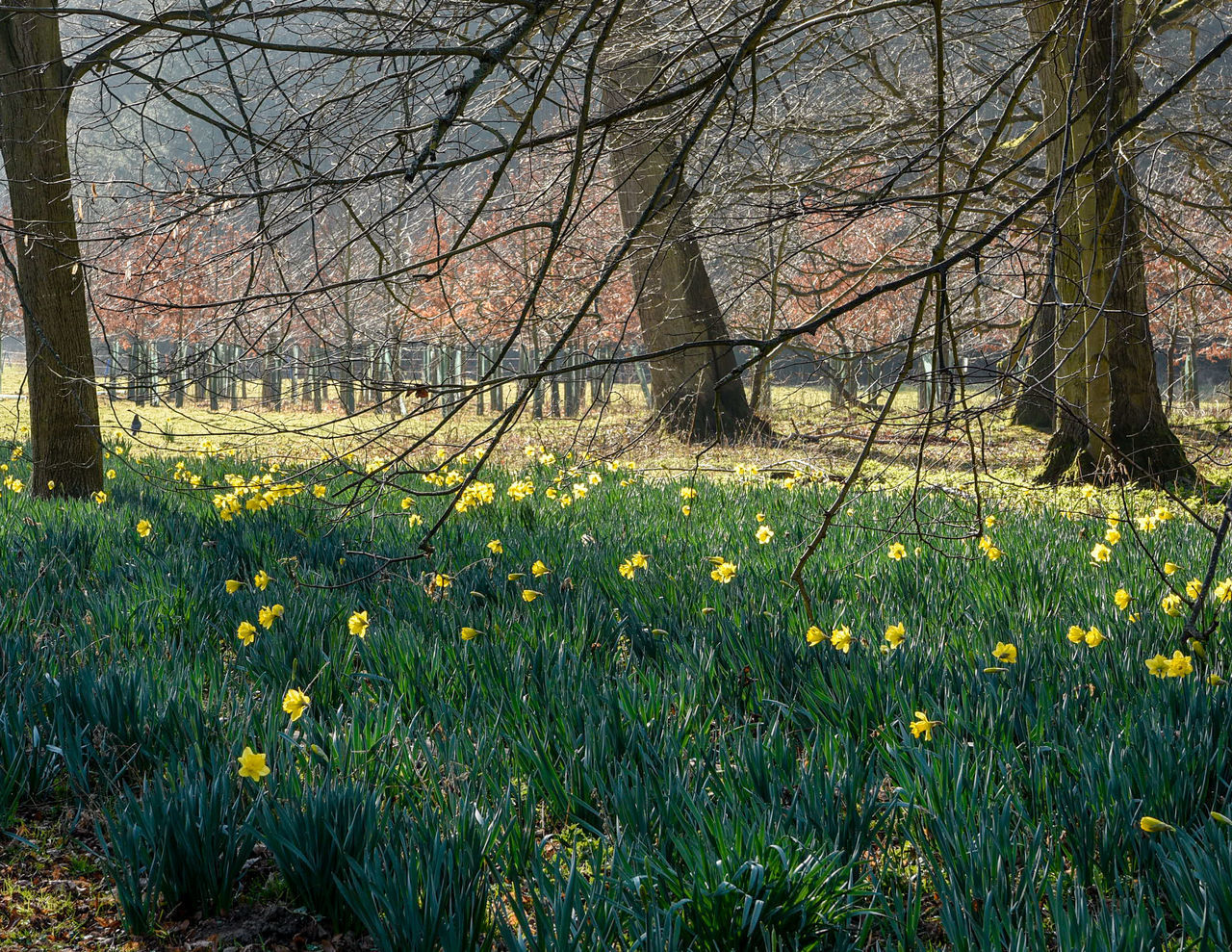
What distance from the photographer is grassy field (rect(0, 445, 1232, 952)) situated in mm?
1580

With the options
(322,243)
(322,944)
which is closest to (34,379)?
(322,944)

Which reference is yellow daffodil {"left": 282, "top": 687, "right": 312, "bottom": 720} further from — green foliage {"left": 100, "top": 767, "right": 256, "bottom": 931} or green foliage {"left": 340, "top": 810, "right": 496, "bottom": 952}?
green foliage {"left": 340, "top": 810, "right": 496, "bottom": 952}

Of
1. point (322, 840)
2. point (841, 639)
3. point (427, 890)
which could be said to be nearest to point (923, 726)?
point (841, 639)

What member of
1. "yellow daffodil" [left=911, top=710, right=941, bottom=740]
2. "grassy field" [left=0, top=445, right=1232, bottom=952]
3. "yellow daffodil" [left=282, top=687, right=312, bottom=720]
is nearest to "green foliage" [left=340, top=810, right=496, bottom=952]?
"grassy field" [left=0, top=445, right=1232, bottom=952]

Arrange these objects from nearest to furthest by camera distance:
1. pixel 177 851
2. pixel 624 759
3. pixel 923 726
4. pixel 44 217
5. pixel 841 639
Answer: pixel 177 851 < pixel 923 726 < pixel 624 759 < pixel 841 639 < pixel 44 217

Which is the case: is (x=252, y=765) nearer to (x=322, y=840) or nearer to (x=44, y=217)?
(x=322, y=840)

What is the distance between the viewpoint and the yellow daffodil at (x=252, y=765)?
74.8 inches

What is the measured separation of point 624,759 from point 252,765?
0.80 meters

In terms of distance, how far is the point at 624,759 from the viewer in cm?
223

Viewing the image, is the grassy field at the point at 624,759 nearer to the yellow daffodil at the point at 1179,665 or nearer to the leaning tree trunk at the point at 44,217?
the yellow daffodil at the point at 1179,665

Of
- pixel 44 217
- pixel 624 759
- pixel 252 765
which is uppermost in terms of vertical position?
pixel 44 217

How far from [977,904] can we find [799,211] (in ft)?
4.91

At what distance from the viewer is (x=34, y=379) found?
21.5 ft

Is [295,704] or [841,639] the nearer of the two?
[295,704]
